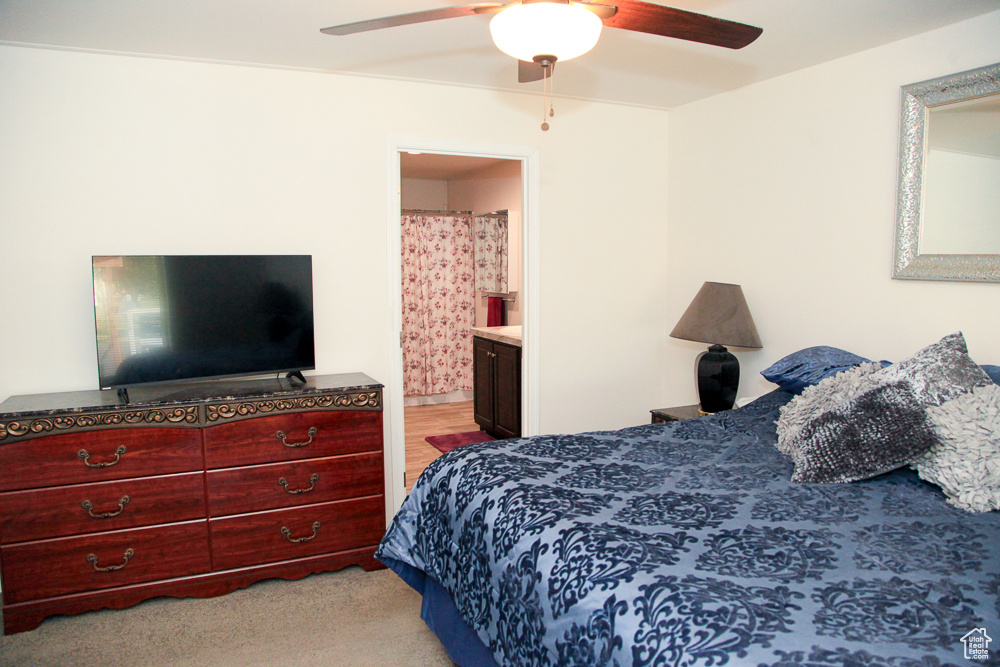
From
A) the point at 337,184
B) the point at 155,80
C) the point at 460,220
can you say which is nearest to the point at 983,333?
the point at 337,184

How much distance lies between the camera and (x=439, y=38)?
109 inches

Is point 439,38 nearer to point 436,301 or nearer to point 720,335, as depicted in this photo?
point 720,335

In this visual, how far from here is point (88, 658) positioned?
2.42 meters

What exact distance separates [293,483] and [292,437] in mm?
210

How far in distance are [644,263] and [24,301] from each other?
10.7 feet

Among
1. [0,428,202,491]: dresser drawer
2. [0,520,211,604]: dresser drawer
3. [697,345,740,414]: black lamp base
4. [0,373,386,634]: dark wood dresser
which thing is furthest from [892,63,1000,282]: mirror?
[0,520,211,604]: dresser drawer

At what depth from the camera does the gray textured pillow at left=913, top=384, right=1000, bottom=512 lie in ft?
6.07

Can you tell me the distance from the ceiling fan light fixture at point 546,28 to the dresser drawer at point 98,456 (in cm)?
207

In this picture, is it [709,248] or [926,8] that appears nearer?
[926,8]

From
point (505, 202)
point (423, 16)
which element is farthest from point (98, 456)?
point (505, 202)

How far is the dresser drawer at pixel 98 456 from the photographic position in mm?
2555

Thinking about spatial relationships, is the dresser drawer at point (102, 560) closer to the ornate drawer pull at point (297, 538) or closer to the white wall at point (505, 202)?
the ornate drawer pull at point (297, 538)

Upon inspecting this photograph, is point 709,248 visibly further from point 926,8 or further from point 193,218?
point 193,218

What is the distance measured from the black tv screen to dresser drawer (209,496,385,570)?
67cm
